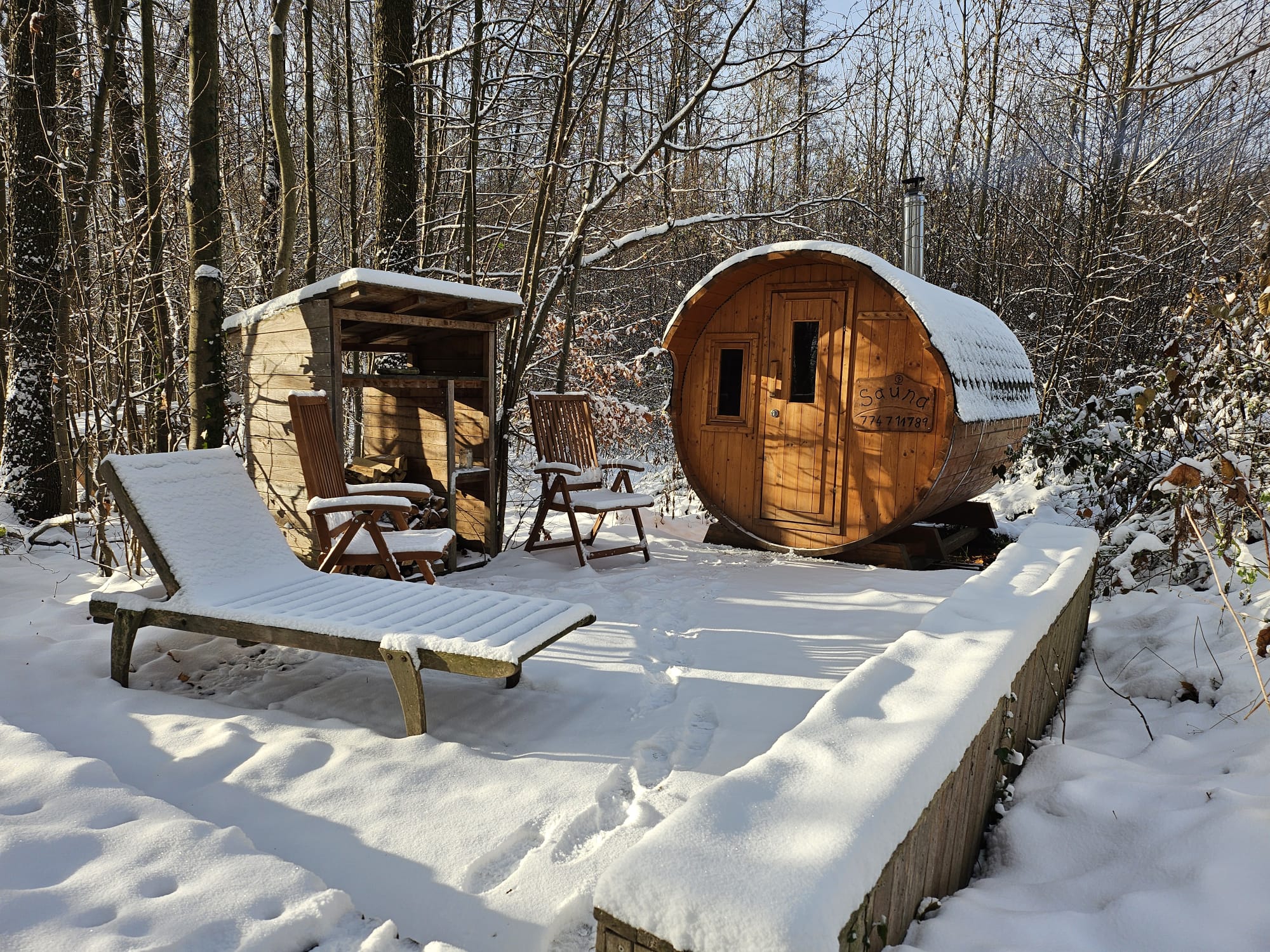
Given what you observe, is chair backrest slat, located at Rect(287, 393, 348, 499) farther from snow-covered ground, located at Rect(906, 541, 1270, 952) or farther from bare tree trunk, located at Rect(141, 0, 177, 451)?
snow-covered ground, located at Rect(906, 541, 1270, 952)

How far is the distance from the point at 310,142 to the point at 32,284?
8.39 feet

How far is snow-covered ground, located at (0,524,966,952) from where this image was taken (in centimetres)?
211

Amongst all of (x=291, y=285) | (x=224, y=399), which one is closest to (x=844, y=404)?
(x=224, y=399)

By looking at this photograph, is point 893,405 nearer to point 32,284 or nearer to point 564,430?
point 564,430

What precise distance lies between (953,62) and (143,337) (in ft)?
37.8

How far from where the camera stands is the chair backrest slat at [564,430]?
6.50m

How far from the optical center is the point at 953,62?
477 inches

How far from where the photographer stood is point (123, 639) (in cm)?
339

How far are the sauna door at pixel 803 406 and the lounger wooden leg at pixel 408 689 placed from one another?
4124 mm

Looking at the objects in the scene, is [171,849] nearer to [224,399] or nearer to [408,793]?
[408,793]

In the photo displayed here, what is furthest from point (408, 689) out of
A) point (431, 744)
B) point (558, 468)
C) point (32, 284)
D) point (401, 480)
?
point (32, 284)

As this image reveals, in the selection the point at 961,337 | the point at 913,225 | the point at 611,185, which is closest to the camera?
the point at 961,337

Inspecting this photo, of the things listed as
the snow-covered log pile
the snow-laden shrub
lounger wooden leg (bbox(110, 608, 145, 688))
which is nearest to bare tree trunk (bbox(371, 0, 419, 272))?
lounger wooden leg (bbox(110, 608, 145, 688))

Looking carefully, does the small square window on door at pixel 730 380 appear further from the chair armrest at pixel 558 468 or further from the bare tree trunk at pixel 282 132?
the bare tree trunk at pixel 282 132
